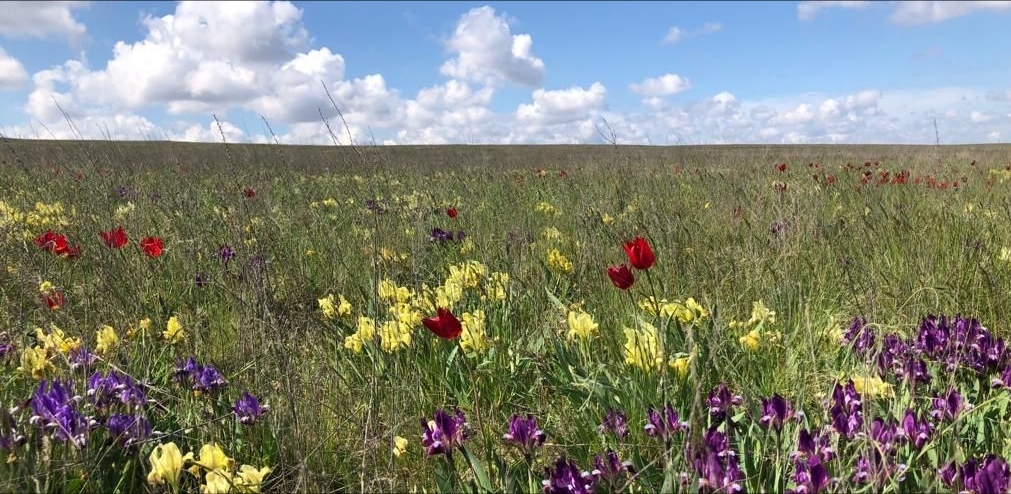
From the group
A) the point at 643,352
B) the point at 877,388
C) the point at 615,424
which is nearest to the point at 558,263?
the point at 643,352

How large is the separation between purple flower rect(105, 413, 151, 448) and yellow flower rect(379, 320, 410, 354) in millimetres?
917

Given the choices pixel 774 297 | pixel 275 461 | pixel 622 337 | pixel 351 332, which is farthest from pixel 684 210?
pixel 275 461

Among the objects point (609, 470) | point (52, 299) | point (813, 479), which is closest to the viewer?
point (813, 479)

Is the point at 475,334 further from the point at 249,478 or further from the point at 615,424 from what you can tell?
the point at 249,478

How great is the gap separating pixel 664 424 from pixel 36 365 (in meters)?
2.01

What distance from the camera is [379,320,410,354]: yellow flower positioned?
249 cm

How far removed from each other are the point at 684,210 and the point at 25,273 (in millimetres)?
4896

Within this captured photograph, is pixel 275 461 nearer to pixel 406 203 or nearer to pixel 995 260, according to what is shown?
pixel 995 260

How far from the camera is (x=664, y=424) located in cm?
169

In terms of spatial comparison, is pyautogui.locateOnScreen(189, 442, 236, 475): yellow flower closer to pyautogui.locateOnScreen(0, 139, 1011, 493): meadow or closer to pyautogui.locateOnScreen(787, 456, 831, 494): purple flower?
pyautogui.locateOnScreen(0, 139, 1011, 493): meadow

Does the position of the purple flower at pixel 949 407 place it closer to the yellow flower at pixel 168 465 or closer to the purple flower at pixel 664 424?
the purple flower at pixel 664 424

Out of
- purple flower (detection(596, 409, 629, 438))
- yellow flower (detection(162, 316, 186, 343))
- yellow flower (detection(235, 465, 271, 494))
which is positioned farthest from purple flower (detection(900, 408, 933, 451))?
yellow flower (detection(162, 316, 186, 343))

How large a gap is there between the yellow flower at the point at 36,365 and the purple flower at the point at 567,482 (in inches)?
68.8

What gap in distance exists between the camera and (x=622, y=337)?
2795mm
